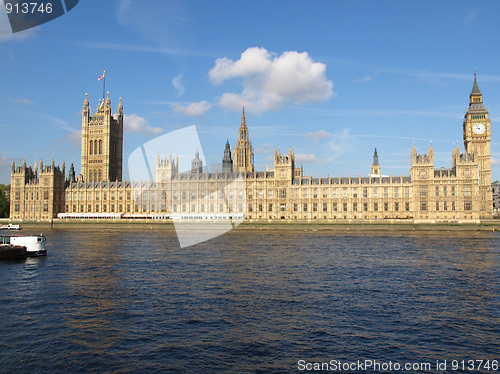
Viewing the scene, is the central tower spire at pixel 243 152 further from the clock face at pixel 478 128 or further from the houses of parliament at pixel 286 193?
the clock face at pixel 478 128

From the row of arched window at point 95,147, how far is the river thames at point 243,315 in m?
127

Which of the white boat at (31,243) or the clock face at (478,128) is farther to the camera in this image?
the clock face at (478,128)

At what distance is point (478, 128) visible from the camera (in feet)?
461

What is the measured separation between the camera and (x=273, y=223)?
115 meters

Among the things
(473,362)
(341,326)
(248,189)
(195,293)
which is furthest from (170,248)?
(248,189)

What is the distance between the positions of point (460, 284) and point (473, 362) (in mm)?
17259

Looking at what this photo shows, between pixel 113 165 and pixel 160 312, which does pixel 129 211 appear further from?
pixel 160 312

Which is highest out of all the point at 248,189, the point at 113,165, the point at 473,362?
the point at 113,165

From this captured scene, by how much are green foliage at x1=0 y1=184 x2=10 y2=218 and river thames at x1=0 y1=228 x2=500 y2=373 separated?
400 ft

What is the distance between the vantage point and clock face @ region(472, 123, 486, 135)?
140125 mm

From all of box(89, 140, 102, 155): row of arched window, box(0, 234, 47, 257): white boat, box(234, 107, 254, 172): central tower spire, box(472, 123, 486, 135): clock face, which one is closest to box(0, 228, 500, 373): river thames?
box(0, 234, 47, 257): white boat

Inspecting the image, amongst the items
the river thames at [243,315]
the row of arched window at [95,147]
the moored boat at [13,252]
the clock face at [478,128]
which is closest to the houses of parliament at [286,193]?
the clock face at [478,128]

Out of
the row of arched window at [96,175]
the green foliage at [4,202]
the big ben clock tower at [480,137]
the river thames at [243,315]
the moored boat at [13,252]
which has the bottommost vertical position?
the river thames at [243,315]

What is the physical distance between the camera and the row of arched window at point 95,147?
556 feet
